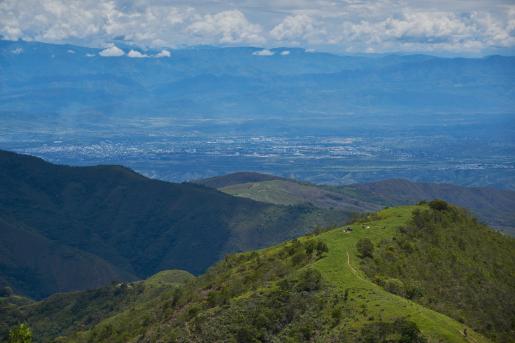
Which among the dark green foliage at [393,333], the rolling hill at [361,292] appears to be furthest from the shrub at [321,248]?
the dark green foliage at [393,333]

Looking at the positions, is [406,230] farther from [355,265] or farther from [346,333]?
[346,333]

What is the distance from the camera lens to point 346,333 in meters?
52.8

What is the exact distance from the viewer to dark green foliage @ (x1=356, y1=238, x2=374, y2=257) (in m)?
73.1

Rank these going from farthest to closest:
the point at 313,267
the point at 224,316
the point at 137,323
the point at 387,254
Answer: the point at 137,323 → the point at 387,254 → the point at 313,267 → the point at 224,316

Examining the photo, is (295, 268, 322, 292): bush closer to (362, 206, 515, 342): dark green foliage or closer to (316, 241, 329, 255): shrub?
(362, 206, 515, 342): dark green foliage

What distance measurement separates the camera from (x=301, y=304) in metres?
59.9

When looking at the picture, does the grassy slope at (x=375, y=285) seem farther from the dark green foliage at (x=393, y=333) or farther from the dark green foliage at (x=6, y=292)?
the dark green foliage at (x=6, y=292)

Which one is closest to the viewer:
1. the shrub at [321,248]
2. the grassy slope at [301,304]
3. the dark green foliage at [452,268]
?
the grassy slope at [301,304]

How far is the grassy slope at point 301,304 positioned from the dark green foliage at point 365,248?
659 mm

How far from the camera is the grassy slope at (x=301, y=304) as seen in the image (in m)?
53.8

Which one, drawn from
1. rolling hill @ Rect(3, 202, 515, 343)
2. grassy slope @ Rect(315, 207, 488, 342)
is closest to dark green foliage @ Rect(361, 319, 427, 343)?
rolling hill @ Rect(3, 202, 515, 343)

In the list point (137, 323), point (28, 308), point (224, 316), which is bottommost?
point (28, 308)

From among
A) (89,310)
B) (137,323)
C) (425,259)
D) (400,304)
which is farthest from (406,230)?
(89,310)

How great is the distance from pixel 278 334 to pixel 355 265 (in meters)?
14.1
